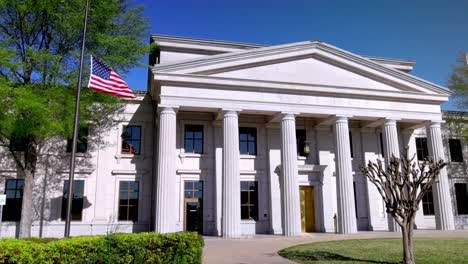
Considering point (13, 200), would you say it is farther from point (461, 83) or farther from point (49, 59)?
point (461, 83)

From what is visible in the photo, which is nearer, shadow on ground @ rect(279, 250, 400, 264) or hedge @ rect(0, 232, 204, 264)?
hedge @ rect(0, 232, 204, 264)

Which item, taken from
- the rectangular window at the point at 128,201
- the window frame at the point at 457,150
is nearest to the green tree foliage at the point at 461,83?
the window frame at the point at 457,150

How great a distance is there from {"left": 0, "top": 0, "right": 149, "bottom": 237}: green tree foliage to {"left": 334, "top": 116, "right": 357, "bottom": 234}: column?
41.4 feet

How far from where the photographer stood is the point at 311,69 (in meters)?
24.1

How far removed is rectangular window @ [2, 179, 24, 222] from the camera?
70.9 feet

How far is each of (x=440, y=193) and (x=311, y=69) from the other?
1150 centimetres

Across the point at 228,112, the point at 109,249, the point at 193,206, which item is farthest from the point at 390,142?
the point at 109,249

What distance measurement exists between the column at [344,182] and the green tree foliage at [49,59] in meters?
12.6

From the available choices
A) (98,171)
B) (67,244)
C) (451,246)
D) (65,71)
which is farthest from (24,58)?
(451,246)

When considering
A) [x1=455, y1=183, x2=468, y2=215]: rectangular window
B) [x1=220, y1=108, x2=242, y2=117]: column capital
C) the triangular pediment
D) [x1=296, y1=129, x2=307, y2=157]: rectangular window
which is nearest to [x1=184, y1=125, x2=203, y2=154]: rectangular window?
[x1=220, y1=108, x2=242, y2=117]: column capital

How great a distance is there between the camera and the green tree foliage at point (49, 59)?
16484 mm

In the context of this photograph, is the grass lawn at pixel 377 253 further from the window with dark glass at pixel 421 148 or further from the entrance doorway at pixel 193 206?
the window with dark glass at pixel 421 148

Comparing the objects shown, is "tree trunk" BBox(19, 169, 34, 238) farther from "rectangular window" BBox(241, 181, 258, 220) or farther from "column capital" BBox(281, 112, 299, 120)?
"column capital" BBox(281, 112, 299, 120)

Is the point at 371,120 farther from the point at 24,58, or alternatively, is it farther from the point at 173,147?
the point at 24,58
